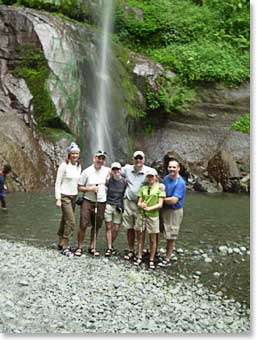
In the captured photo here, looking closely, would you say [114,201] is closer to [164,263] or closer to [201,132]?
[164,263]

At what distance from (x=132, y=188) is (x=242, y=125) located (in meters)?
10.7

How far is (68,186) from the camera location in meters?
6.10

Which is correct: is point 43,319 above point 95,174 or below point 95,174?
below

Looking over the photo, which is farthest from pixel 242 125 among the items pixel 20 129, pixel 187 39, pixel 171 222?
pixel 171 222

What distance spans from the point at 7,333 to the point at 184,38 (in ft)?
54.5

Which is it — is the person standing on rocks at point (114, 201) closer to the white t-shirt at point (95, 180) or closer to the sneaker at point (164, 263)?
the white t-shirt at point (95, 180)

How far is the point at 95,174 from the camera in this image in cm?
615

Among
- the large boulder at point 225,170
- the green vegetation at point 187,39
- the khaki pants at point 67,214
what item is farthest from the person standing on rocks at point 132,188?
the green vegetation at point 187,39

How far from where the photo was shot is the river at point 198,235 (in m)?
5.89

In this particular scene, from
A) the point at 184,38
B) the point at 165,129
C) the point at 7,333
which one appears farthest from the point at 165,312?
the point at 184,38

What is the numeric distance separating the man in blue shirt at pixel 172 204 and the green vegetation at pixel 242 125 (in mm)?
10178

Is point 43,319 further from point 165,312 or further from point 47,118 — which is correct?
point 47,118

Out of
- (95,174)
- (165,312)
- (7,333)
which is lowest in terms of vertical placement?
(165,312)

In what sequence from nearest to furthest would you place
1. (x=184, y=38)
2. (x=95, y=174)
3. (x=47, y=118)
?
(x=95, y=174) → (x=47, y=118) → (x=184, y=38)
